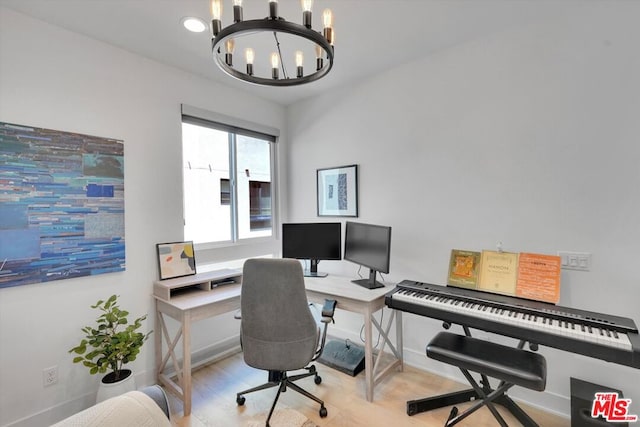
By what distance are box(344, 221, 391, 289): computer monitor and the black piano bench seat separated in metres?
0.66

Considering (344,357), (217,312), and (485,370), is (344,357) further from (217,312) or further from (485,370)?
(485,370)

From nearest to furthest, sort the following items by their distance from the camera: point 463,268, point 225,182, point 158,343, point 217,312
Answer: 1. point 463,268
2. point 217,312
3. point 158,343
4. point 225,182

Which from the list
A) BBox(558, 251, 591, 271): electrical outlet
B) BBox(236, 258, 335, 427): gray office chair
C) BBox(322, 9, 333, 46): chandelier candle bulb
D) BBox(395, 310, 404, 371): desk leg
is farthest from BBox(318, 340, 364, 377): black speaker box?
BBox(322, 9, 333, 46): chandelier candle bulb

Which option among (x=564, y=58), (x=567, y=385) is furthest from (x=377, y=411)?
(x=564, y=58)

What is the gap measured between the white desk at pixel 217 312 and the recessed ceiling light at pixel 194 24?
1.90 metres

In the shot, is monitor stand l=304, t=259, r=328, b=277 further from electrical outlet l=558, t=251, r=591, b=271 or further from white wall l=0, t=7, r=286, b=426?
electrical outlet l=558, t=251, r=591, b=271

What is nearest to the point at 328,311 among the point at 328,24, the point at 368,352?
the point at 368,352

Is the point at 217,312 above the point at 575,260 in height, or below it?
below

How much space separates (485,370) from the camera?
165 centimetres

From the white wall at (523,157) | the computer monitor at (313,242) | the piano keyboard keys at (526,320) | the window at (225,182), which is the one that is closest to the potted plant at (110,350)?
the window at (225,182)

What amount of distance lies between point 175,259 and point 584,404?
9.79ft

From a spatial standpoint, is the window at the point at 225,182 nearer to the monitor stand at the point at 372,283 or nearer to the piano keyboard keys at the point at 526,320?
the monitor stand at the point at 372,283

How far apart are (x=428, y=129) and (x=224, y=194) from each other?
6.76ft

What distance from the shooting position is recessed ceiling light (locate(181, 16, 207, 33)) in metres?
1.93
